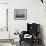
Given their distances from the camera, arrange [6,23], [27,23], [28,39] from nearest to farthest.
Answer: [28,39]
[27,23]
[6,23]

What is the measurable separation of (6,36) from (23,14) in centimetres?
99

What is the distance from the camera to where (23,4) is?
4.05 metres

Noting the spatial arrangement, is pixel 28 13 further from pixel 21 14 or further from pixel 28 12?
pixel 21 14

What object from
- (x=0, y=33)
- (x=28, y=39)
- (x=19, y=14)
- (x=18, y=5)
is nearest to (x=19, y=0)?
(x=18, y=5)

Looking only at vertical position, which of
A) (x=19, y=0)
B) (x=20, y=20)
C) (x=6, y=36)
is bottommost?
(x=6, y=36)

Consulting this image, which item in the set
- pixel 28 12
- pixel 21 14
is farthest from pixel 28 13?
pixel 21 14

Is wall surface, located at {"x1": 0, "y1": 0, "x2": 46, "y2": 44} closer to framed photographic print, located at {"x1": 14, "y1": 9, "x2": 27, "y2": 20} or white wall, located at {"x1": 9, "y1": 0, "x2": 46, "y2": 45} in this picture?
white wall, located at {"x1": 9, "y1": 0, "x2": 46, "y2": 45}

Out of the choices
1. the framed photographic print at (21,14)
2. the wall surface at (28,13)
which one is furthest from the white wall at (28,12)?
the framed photographic print at (21,14)

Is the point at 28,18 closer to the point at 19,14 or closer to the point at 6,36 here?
the point at 19,14

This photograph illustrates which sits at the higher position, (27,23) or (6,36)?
(27,23)

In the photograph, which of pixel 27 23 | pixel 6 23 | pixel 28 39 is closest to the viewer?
pixel 28 39

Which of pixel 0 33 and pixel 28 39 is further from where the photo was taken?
pixel 0 33

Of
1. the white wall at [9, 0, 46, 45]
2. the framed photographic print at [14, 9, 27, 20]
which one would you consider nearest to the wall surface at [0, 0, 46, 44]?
the white wall at [9, 0, 46, 45]

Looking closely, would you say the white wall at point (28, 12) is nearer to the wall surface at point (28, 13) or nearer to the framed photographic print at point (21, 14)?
the wall surface at point (28, 13)
